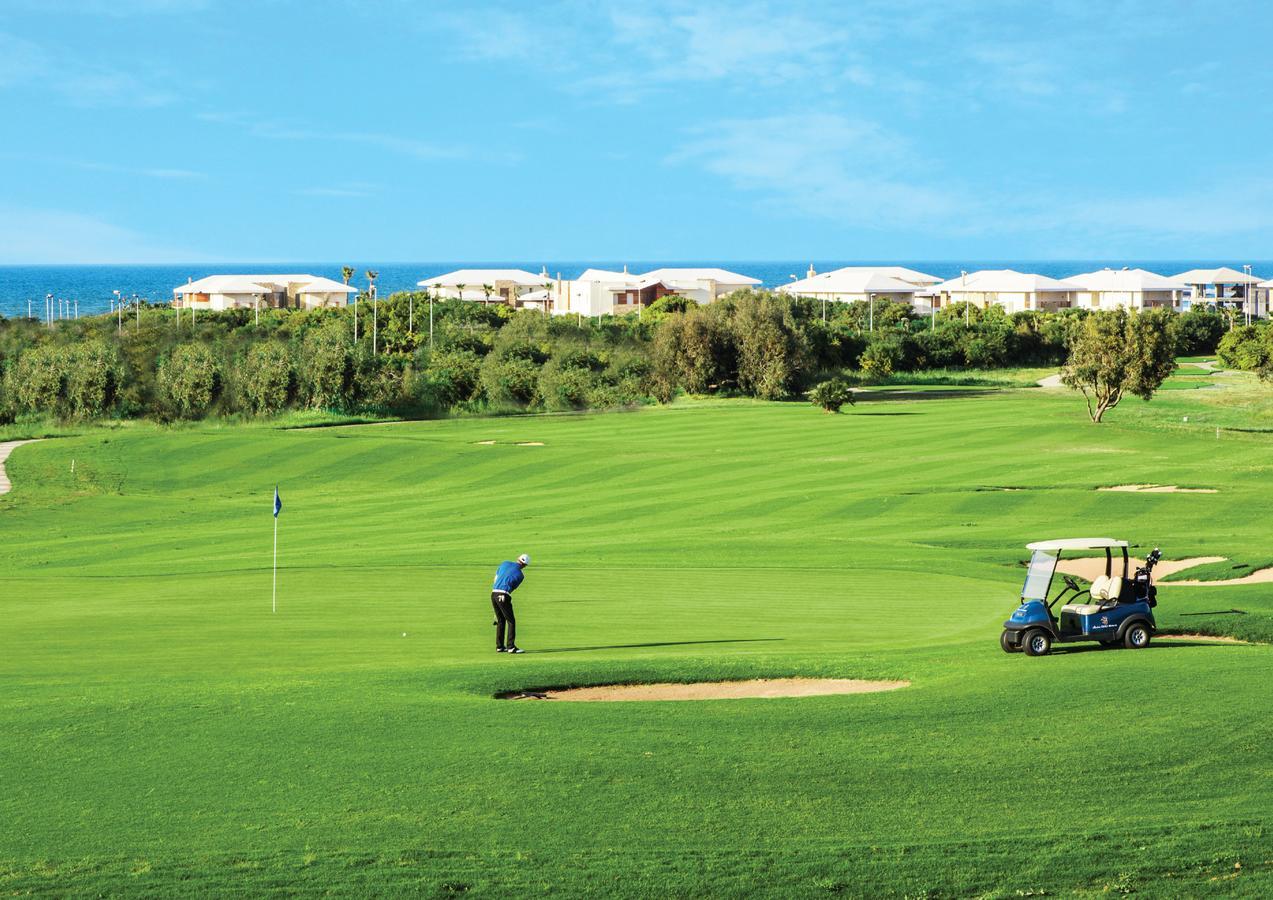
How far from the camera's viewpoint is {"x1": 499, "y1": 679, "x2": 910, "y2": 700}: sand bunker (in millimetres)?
16781

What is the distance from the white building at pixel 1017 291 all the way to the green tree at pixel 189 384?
387 feet

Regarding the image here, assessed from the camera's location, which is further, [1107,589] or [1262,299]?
[1262,299]

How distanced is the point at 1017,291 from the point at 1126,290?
1359 cm

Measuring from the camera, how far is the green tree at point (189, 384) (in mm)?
87125

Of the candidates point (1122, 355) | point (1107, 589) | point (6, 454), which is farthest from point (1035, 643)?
point (6, 454)

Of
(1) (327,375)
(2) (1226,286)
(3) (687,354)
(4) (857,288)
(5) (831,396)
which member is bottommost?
(5) (831,396)

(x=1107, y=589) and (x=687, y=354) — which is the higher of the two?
(x=687, y=354)

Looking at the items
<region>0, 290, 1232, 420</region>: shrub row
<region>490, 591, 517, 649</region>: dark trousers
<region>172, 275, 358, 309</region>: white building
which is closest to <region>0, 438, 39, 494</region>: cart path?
<region>0, 290, 1232, 420</region>: shrub row

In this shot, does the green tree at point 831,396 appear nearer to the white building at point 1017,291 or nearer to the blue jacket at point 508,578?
the blue jacket at point 508,578

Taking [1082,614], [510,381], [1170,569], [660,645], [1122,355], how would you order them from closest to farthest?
1. [1082,614]
2. [660,645]
3. [1170,569]
4. [1122,355]
5. [510,381]

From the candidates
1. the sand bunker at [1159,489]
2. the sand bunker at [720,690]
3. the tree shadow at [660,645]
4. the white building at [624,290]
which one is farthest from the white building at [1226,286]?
the sand bunker at [720,690]

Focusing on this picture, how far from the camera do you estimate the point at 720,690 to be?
17.2 metres

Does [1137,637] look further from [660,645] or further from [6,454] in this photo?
[6,454]

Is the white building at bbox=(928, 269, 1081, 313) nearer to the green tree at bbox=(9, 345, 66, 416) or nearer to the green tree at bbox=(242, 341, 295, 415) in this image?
the green tree at bbox=(242, 341, 295, 415)
